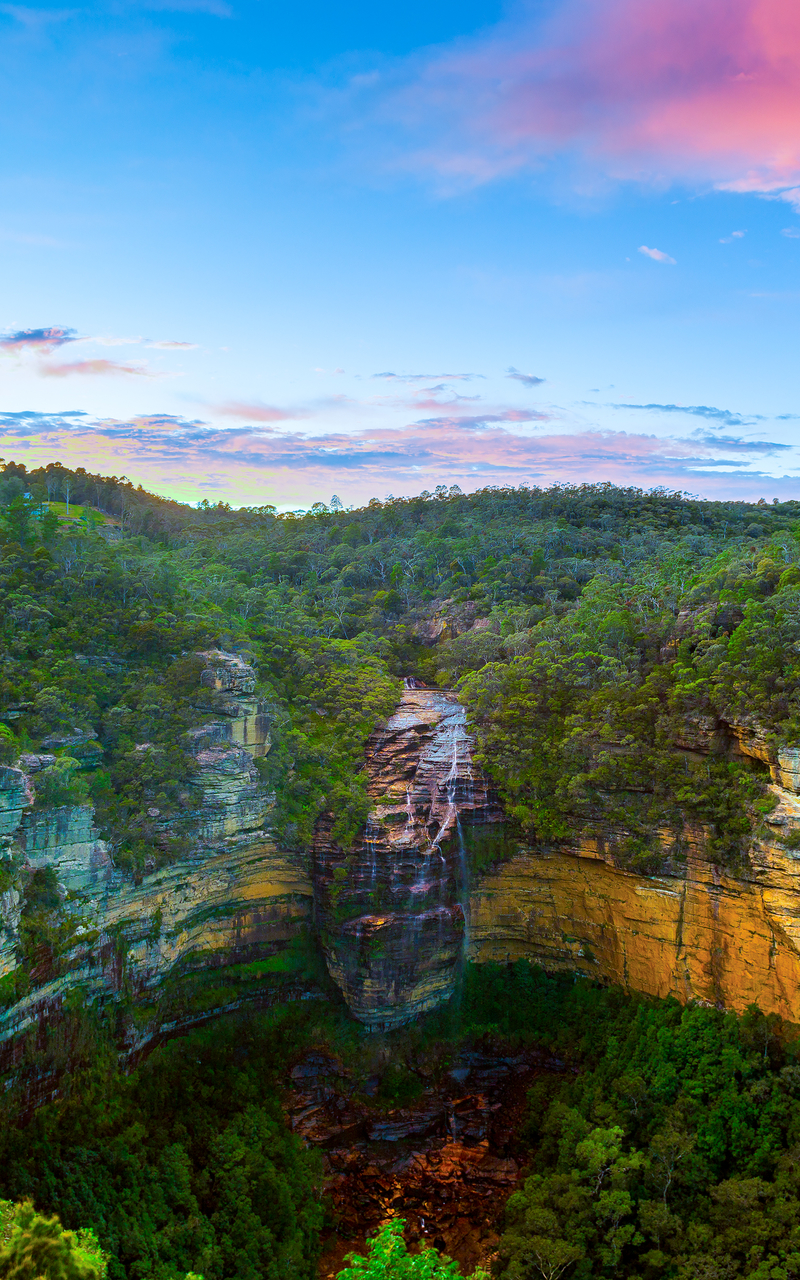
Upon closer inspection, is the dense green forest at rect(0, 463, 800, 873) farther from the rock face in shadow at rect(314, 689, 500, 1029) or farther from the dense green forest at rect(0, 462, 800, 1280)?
the rock face in shadow at rect(314, 689, 500, 1029)

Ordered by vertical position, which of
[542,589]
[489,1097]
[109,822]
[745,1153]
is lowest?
[489,1097]

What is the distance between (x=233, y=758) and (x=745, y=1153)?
64.6ft

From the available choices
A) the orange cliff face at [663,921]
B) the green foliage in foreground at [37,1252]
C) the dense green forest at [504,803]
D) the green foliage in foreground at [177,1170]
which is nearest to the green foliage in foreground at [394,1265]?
the dense green forest at [504,803]

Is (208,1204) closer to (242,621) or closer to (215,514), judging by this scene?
(242,621)

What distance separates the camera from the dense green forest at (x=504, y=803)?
2058cm

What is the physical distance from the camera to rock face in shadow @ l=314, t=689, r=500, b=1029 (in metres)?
29.2

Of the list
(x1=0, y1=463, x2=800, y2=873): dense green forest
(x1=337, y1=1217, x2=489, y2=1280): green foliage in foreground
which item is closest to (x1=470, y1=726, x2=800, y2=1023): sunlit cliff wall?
(x1=0, y1=463, x2=800, y2=873): dense green forest

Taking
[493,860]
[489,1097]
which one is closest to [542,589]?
[493,860]

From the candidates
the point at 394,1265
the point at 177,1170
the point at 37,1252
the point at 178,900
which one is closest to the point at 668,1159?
the point at 394,1265

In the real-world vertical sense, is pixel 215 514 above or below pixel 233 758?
above

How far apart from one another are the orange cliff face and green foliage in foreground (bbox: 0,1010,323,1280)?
10800 mm

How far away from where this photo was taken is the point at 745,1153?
21.7 metres

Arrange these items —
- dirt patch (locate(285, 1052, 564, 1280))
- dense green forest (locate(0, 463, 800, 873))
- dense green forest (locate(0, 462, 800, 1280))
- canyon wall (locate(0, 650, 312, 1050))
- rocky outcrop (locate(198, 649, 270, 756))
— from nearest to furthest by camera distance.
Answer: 1. dense green forest (locate(0, 462, 800, 1280))
2. canyon wall (locate(0, 650, 312, 1050))
3. dirt patch (locate(285, 1052, 564, 1280))
4. dense green forest (locate(0, 463, 800, 873))
5. rocky outcrop (locate(198, 649, 270, 756))

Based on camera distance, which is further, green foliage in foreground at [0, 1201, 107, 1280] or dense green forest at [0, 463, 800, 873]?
dense green forest at [0, 463, 800, 873]
